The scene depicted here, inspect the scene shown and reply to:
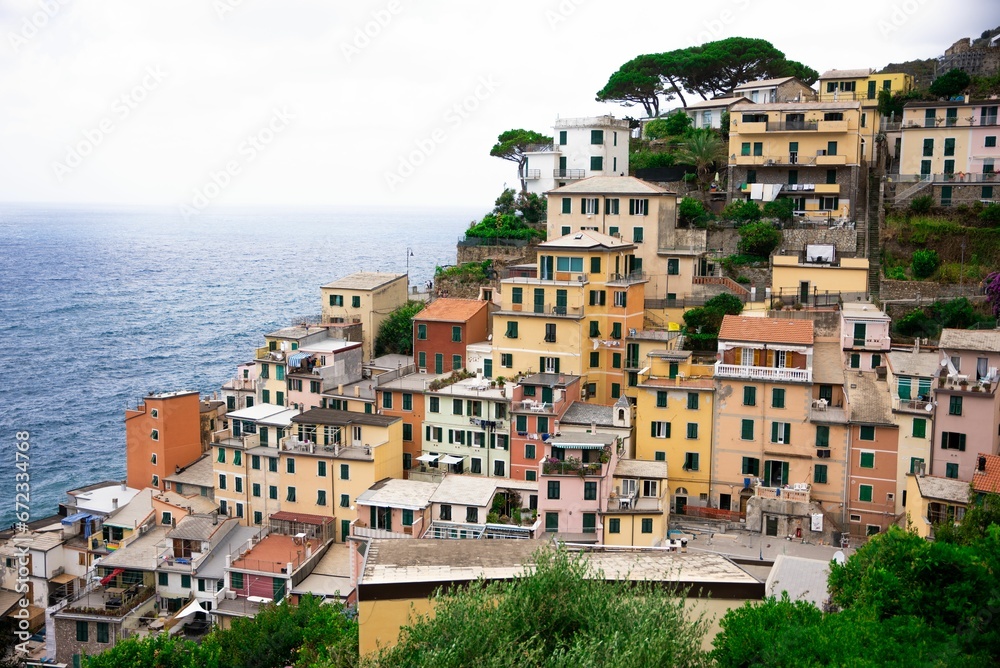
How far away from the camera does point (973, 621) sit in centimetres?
2053

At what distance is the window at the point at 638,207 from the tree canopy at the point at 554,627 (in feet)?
102

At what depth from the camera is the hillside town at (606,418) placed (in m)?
36.5

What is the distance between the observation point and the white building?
59125 mm

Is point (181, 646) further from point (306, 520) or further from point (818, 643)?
point (818, 643)

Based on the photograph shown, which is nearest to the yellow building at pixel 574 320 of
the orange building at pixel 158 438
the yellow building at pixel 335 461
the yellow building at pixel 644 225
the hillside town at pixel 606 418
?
the hillside town at pixel 606 418

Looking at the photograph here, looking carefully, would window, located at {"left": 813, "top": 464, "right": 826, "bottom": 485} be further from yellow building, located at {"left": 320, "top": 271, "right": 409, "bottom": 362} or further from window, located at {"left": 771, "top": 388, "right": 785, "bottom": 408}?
yellow building, located at {"left": 320, "top": 271, "right": 409, "bottom": 362}

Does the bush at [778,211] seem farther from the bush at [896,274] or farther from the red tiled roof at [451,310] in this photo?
the red tiled roof at [451,310]

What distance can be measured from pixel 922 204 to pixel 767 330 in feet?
52.2

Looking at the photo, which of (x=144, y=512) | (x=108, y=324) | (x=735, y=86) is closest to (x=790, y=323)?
(x=144, y=512)

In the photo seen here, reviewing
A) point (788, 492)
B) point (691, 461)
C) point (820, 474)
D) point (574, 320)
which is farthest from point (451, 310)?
point (820, 474)

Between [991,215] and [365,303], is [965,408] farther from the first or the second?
[365,303]

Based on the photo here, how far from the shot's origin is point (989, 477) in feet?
107

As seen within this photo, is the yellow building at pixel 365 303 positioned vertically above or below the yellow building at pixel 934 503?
above

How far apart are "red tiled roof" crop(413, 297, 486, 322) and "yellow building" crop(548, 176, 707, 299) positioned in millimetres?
5974
